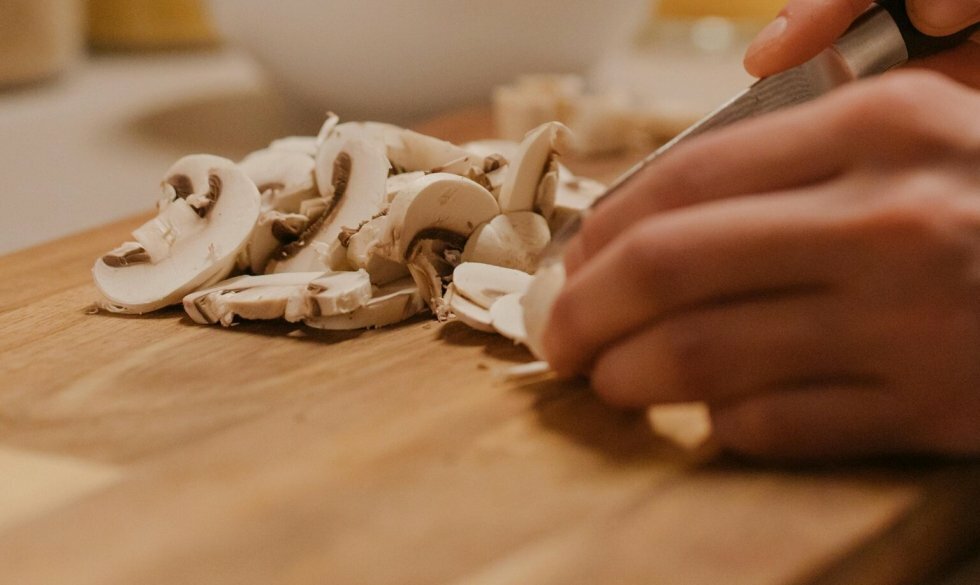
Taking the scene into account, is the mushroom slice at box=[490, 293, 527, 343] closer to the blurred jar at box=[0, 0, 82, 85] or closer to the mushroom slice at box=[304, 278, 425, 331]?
the mushroom slice at box=[304, 278, 425, 331]

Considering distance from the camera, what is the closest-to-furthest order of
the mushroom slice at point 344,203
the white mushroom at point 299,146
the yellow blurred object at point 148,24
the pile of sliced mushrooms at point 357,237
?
the pile of sliced mushrooms at point 357,237
the mushroom slice at point 344,203
the white mushroom at point 299,146
the yellow blurred object at point 148,24

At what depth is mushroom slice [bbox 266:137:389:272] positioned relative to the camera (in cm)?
125

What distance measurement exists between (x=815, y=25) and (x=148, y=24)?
2.47 meters

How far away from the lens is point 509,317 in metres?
1.05

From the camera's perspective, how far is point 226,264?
122 cm

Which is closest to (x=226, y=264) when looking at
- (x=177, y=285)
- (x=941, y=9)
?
(x=177, y=285)

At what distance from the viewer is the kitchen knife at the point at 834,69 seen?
1050mm

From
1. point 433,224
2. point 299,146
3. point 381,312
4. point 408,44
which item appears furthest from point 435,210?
point 408,44

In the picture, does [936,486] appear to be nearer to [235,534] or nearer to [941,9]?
[235,534]

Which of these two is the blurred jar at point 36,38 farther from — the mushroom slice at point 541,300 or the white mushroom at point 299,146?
the mushroom slice at point 541,300

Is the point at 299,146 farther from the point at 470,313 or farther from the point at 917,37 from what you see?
the point at 917,37

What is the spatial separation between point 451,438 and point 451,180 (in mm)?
364

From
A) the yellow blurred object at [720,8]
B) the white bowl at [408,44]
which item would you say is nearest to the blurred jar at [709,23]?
the yellow blurred object at [720,8]

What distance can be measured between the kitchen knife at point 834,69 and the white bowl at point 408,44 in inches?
44.0
